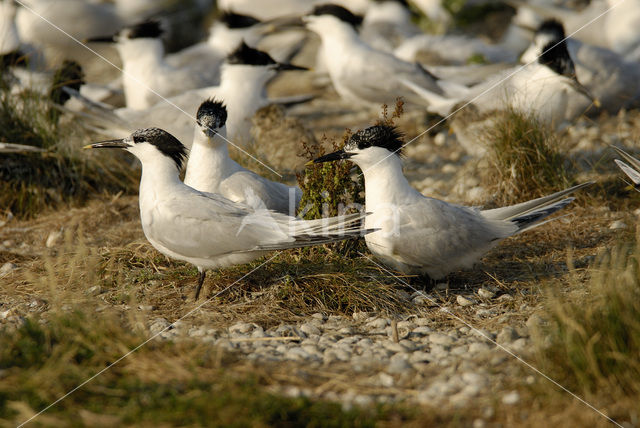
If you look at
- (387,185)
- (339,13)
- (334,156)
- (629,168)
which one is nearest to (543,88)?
(629,168)

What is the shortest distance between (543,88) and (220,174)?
9.00 ft

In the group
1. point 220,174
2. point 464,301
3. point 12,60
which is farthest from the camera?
point 12,60

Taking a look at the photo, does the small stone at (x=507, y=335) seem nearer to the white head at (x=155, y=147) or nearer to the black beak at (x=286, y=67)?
the white head at (x=155, y=147)

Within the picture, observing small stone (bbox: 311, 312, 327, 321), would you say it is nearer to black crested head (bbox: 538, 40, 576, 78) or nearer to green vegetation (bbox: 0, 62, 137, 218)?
green vegetation (bbox: 0, 62, 137, 218)

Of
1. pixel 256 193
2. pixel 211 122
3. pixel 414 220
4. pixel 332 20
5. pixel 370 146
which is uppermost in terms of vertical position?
pixel 332 20

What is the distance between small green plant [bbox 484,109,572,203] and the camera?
181 inches

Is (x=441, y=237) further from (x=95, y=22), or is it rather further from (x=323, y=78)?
(x=95, y=22)

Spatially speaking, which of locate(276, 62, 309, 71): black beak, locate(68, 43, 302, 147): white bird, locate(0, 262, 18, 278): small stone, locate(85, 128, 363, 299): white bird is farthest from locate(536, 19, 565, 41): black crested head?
locate(0, 262, 18, 278): small stone

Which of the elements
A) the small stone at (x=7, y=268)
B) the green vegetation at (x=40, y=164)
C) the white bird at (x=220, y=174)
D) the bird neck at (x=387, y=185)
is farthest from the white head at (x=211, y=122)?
the green vegetation at (x=40, y=164)

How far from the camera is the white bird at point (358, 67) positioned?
655cm

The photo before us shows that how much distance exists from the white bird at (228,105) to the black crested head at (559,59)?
2051 millimetres

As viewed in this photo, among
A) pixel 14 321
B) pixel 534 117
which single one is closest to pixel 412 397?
pixel 14 321

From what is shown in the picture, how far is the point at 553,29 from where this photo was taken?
589 centimetres

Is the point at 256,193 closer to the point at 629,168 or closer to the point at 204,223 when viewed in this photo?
the point at 204,223
